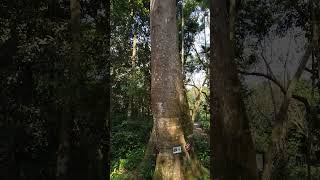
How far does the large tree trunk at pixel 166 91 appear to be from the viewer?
759 cm

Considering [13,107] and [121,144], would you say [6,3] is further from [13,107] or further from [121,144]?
[121,144]

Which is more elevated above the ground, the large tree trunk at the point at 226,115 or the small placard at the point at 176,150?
the large tree trunk at the point at 226,115

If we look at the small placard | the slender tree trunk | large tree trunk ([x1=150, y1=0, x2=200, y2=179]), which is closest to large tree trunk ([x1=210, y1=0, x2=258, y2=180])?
the slender tree trunk

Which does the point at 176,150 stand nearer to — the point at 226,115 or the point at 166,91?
the point at 166,91

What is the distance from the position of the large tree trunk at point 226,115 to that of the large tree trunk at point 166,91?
122 inches

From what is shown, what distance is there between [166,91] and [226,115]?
331cm

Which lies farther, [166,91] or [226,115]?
[166,91]

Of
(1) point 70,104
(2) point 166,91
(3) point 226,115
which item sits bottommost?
(3) point 226,115

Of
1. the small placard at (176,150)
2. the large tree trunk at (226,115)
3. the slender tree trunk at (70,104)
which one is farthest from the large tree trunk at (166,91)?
the slender tree trunk at (70,104)

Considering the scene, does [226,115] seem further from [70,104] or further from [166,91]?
[166,91]

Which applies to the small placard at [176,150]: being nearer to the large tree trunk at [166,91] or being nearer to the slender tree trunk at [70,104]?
the large tree trunk at [166,91]

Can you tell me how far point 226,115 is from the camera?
4.36m

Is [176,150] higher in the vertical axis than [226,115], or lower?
lower

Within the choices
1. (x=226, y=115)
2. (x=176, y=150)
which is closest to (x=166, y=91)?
(x=176, y=150)
